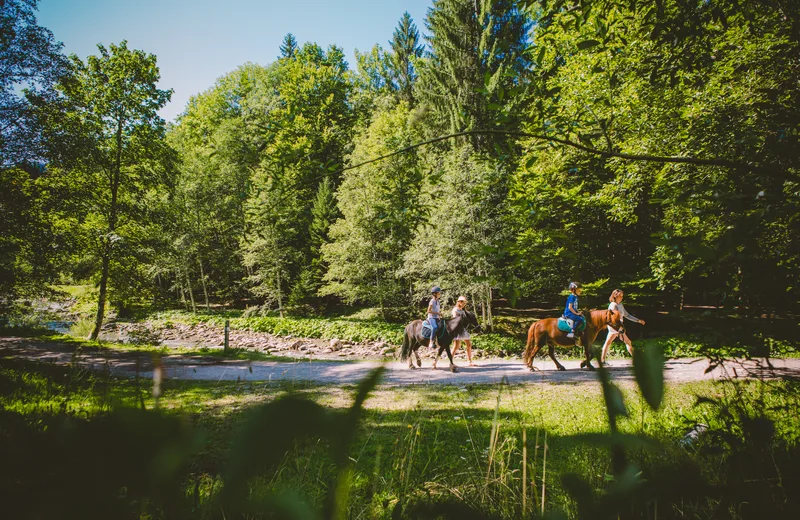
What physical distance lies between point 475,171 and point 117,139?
15.1m

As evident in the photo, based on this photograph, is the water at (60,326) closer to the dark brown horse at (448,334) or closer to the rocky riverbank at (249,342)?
the rocky riverbank at (249,342)

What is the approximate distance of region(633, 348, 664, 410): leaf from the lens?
0.50 meters

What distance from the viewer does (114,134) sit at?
1433 centimetres

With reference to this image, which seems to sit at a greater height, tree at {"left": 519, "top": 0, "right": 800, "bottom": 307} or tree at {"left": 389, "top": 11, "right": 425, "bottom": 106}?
tree at {"left": 389, "top": 11, "right": 425, "bottom": 106}

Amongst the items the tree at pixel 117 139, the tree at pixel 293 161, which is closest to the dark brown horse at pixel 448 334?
the tree at pixel 293 161

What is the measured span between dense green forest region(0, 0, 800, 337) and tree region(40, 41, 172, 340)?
0.25 ft

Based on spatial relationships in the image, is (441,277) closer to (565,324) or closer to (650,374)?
(565,324)

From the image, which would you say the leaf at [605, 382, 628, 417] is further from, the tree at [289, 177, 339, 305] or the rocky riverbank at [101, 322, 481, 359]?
the tree at [289, 177, 339, 305]

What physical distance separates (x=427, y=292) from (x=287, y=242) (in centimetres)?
1405

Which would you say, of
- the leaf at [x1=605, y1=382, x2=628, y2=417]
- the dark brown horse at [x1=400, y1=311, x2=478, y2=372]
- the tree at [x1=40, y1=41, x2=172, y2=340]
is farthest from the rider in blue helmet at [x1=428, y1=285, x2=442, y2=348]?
the tree at [x1=40, y1=41, x2=172, y2=340]

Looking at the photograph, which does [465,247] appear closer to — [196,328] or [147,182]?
[147,182]

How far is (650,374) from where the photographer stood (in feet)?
1.64

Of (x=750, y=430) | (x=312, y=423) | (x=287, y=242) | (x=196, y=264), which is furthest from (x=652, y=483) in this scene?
(x=196, y=264)

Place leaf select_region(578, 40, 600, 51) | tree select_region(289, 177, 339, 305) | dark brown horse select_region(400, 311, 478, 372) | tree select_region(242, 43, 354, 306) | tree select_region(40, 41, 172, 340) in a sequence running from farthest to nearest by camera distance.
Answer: tree select_region(289, 177, 339, 305), tree select_region(40, 41, 172, 340), dark brown horse select_region(400, 311, 478, 372), tree select_region(242, 43, 354, 306), leaf select_region(578, 40, 600, 51)
